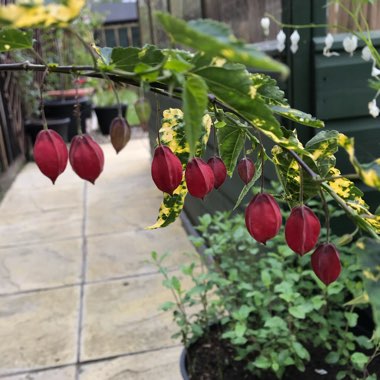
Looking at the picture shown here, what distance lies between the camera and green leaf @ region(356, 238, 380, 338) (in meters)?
0.47

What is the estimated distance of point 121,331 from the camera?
2.57 metres

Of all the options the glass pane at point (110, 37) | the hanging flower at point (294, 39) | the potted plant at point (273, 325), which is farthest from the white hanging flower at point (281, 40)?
the glass pane at point (110, 37)

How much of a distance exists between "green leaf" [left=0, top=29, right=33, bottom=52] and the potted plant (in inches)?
49.2

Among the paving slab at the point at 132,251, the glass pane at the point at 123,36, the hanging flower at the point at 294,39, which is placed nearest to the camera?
the hanging flower at the point at 294,39

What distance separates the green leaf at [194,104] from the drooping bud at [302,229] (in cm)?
23

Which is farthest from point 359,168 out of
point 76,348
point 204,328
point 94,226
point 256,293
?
point 94,226

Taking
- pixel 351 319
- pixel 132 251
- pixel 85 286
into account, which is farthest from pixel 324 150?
pixel 132 251

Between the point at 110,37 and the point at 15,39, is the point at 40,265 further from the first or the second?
the point at 110,37

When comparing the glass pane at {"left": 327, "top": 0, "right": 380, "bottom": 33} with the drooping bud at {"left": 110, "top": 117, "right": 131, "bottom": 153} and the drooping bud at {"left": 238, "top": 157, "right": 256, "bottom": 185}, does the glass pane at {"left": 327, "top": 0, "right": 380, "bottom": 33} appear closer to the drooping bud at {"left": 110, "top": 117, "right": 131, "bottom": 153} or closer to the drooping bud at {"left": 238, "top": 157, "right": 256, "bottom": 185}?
the drooping bud at {"left": 238, "top": 157, "right": 256, "bottom": 185}

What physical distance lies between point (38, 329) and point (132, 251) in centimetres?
103

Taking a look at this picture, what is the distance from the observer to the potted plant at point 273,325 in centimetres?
170

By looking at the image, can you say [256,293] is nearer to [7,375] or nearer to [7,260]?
[7,375]

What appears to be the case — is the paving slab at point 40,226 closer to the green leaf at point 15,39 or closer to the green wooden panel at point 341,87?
the green wooden panel at point 341,87

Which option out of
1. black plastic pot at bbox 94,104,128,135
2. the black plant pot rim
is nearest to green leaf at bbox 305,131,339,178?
the black plant pot rim
